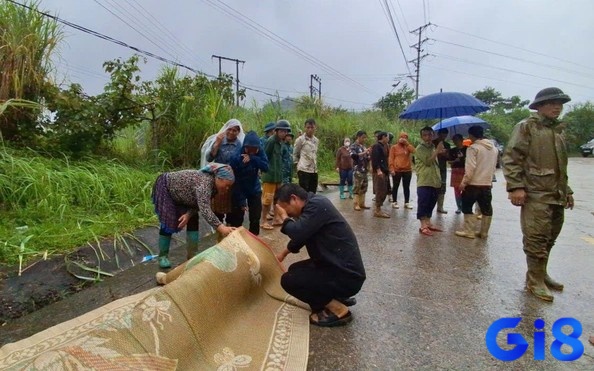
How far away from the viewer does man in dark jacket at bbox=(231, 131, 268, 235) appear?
457cm

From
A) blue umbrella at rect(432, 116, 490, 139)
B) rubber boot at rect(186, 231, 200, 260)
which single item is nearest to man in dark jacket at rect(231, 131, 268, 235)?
rubber boot at rect(186, 231, 200, 260)

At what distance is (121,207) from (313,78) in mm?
33201

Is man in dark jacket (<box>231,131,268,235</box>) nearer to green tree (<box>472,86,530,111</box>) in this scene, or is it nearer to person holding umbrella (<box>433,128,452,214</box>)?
person holding umbrella (<box>433,128,452,214</box>)

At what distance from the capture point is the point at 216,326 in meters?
2.46

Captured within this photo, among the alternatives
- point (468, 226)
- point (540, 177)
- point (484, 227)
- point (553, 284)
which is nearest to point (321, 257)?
point (540, 177)

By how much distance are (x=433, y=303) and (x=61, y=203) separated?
4218 millimetres

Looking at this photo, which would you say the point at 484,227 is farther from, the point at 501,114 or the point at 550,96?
the point at 501,114

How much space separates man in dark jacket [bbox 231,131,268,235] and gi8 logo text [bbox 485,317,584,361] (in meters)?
2.95

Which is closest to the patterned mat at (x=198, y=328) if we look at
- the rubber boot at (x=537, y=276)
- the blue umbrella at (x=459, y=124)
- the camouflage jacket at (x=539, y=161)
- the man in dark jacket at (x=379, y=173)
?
the rubber boot at (x=537, y=276)

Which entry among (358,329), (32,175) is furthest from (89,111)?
(358,329)

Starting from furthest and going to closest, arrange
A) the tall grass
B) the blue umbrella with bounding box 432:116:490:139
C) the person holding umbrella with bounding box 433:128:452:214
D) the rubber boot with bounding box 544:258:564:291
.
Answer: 1. the blue umbrella with bounding box 432:116:490:139
2. the person holding umbrella with bounding box 433:128:452:214
3. the tall grass
4. the rubber boot with bounding box 544:258:564:291

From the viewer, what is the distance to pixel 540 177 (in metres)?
3.50

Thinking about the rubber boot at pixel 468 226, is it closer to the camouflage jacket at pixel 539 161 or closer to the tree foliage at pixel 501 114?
the camouflage jacket at pixel 539 161

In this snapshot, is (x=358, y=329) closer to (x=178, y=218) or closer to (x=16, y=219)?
(x=178, y=218)
